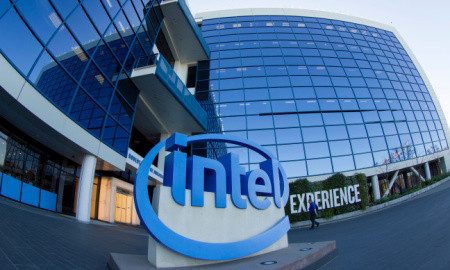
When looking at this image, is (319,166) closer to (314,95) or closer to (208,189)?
(314,95)

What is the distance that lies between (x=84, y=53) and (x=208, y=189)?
1157 cm

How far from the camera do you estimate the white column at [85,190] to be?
36.8 feet

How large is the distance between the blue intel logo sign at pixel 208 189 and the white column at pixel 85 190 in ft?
28.4

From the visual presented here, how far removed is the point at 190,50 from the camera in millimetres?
25078

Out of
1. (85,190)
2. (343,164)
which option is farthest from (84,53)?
(343,164)

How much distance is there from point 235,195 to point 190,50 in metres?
22.6

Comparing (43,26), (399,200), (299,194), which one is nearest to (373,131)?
(399,200)

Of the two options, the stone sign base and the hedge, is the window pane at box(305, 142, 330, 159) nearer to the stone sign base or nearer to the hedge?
the hedge

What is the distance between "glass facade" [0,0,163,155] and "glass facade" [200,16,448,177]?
30.9 ft

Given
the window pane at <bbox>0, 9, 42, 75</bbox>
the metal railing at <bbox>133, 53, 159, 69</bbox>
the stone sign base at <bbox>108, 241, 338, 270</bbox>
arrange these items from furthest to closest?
the metal railing at <bbox>133, 53, 159, 69</bbox>, the window pane at <bbox>0, 9, 42, 75</bbox>, the stone sign base at <bbox>108, 241, 338, 270</bbox>

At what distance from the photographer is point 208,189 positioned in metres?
5.39

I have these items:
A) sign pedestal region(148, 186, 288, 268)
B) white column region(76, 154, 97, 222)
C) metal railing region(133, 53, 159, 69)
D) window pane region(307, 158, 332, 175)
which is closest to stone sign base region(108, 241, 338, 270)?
sign pedestal region(148, 186, 288, 268)

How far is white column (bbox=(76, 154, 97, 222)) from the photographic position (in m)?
11.2

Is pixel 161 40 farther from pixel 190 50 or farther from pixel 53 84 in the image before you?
pixel 53 84
